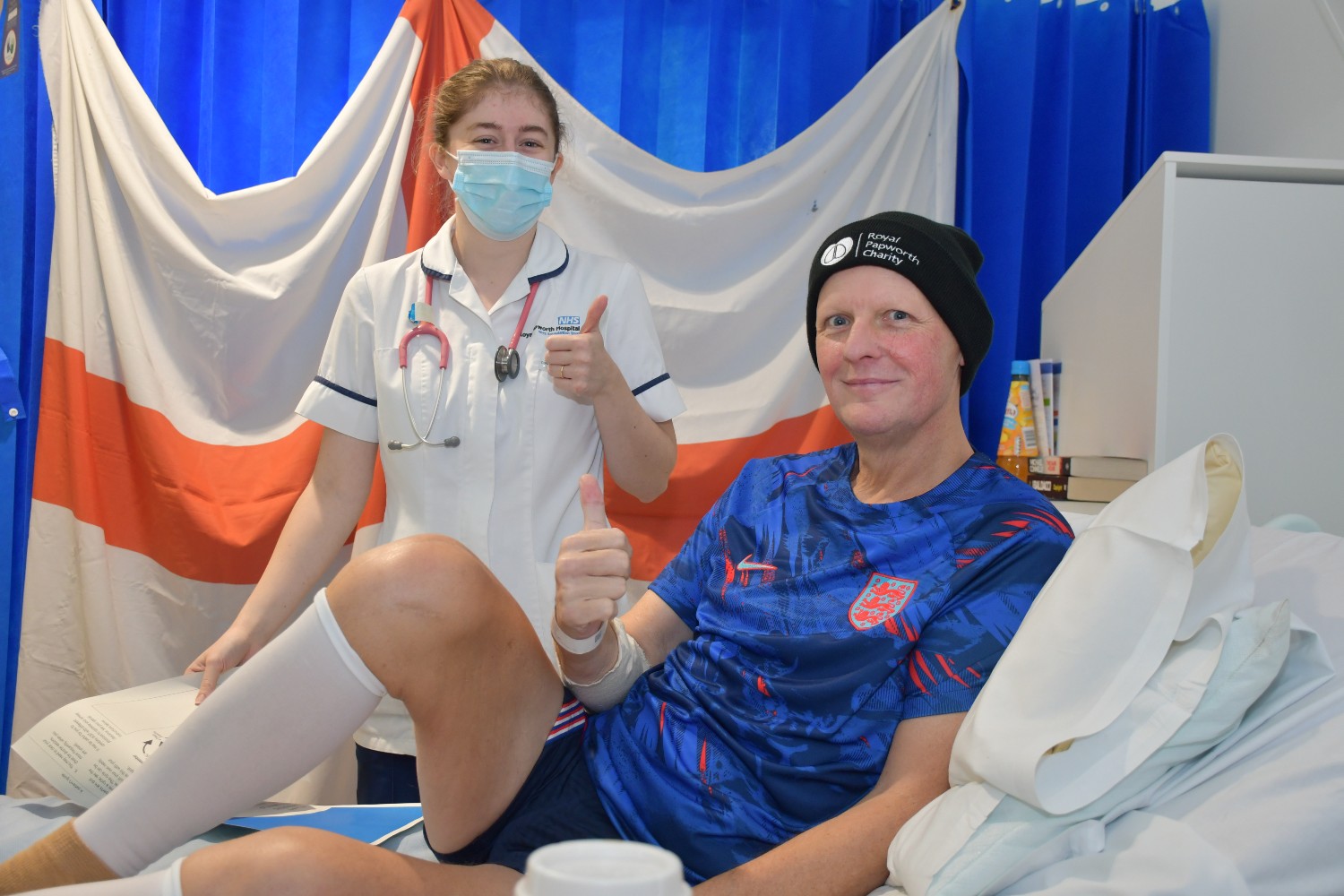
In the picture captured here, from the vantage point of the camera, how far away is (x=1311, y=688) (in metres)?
0.89

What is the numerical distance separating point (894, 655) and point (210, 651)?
0.99 metres

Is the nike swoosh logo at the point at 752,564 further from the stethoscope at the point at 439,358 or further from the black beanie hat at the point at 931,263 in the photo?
the stethoscope at the point at 439,358

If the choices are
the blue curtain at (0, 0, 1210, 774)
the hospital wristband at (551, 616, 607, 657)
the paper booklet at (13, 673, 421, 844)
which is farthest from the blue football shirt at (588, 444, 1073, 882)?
the blue curtain at (0, 0, 1210, 774)

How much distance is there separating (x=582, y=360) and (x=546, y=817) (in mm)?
718

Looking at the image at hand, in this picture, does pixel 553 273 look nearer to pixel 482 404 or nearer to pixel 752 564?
pixel 482 404

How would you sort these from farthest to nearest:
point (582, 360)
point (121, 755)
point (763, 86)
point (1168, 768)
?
point (763, 86), point (582, 360), point (121, 755), point (1168, 768)

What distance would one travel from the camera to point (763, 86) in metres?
2.35

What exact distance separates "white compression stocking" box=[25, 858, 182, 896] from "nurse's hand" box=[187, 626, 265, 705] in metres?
0.56

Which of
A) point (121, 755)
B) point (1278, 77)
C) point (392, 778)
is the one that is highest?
point (1278, 77)

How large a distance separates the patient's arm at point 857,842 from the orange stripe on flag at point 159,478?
158 centimetres

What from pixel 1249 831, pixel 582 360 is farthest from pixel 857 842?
pixel 582 360

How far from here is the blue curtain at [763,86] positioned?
2266 millimetres

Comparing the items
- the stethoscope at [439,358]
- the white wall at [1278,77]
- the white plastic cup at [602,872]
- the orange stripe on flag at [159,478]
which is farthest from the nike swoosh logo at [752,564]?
the white wall at [1278,77]

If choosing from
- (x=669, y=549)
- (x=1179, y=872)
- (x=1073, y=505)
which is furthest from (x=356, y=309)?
(x=1179, y=872)
